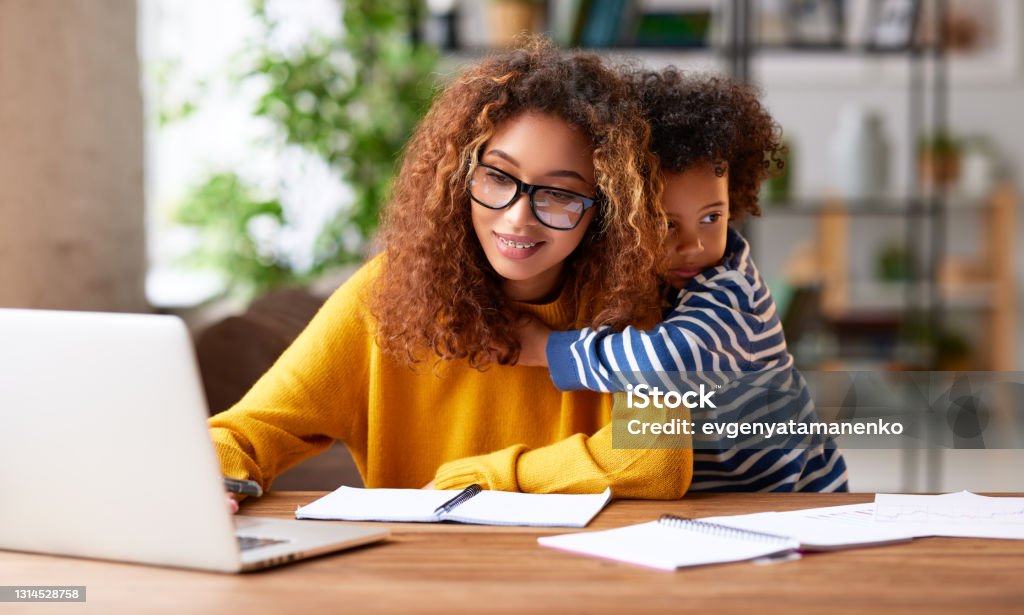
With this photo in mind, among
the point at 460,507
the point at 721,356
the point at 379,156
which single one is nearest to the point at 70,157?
the point at 460,507

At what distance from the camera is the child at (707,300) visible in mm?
1342

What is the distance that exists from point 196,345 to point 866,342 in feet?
11.3

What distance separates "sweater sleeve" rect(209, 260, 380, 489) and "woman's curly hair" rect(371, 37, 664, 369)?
0.06 meters

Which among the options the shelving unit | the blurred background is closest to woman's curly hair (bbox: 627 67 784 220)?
the blurred background

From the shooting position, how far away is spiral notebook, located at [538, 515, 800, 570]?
1042 mm

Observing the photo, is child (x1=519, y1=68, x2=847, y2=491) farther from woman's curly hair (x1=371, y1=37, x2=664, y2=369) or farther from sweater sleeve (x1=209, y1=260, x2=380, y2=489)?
sweater sleeve (x1=209, y1=260, x2=380, y2=489)

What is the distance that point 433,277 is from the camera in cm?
147

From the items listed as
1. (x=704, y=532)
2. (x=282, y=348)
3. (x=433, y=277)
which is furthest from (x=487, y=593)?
(x=282, y=348)

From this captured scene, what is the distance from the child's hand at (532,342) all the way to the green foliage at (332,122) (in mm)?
2271

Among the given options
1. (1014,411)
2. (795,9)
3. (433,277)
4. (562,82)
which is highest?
(795,9)

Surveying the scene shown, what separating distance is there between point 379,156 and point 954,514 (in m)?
2.84

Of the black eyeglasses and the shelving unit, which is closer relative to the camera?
the black eyeglasses

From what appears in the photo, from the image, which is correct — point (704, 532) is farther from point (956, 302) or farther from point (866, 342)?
point (956, 302)

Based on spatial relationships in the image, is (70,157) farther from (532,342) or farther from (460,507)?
(460,507)
